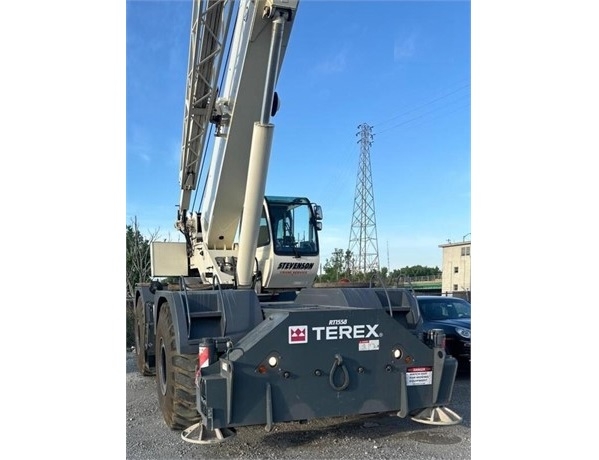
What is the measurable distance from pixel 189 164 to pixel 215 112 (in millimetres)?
1872

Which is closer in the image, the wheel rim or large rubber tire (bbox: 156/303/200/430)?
large rubber tire (bbox: 156/303/200/430)

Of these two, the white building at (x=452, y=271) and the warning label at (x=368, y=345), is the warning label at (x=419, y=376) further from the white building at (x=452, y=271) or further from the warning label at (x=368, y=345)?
the white building at (x=452, y=271)

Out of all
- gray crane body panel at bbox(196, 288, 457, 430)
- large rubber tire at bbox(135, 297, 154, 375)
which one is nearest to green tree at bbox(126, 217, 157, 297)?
large rubber tire at bbox(135, 297, 154, 375)

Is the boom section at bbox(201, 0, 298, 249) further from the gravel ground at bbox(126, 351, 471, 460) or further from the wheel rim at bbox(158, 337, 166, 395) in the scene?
the gravel ground at bbox(126, 351, 471, 460)

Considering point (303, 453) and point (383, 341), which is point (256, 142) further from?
point (303, 453)

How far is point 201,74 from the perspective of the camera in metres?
6.64

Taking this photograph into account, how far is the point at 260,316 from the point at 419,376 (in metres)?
1.49

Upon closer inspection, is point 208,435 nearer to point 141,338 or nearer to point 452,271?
point 141,338

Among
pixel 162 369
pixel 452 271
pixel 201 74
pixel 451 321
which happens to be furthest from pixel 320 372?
pixel 452 271

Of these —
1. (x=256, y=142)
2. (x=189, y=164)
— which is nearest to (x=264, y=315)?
(x=256, y=142)

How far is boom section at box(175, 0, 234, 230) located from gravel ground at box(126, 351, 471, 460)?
387 centimetres

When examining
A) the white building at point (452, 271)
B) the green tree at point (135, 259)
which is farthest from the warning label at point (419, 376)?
the white building at point (452, 271)

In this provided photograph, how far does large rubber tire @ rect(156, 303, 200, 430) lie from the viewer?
4.56 metres

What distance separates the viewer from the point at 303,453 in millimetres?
4559
